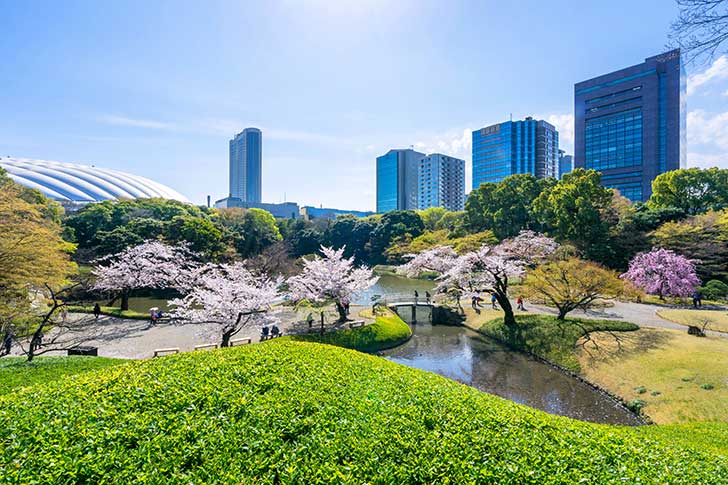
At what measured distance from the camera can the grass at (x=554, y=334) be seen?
1450cm

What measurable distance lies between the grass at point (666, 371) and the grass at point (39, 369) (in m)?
15.3

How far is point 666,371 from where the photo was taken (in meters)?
11.8

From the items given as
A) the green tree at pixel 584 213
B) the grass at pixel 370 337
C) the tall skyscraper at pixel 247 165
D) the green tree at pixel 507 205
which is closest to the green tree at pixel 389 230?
the green tree at pixel 507 205

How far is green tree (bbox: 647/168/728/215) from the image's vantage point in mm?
29188

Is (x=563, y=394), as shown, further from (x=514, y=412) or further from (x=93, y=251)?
(x=93, y=251)

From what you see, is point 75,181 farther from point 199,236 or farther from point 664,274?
point 664,274

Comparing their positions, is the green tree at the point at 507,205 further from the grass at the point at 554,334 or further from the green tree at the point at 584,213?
the grass at the point at 554,334

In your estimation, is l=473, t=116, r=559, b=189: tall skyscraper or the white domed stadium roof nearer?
the white domed stadium roof

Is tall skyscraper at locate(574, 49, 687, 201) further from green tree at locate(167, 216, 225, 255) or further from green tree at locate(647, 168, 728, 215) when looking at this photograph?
green tree at locate(167, 216, 225, 255)

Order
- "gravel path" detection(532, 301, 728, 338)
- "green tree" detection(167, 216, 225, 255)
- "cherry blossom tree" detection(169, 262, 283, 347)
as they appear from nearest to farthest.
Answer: "cherry blossom tree" detection(169, 262, 283, 347)
"gravel path" detection(532, 301, 728, 338)
"green tree" detection(167, 216, 225, 255)

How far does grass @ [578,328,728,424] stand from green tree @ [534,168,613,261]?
1358 centimetres

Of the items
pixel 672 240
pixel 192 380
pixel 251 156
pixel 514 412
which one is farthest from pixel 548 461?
pixel 251 156

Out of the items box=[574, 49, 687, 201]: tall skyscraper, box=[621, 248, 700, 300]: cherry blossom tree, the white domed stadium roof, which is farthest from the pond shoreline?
the white domed stadium roof

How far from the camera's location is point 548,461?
3.46m
